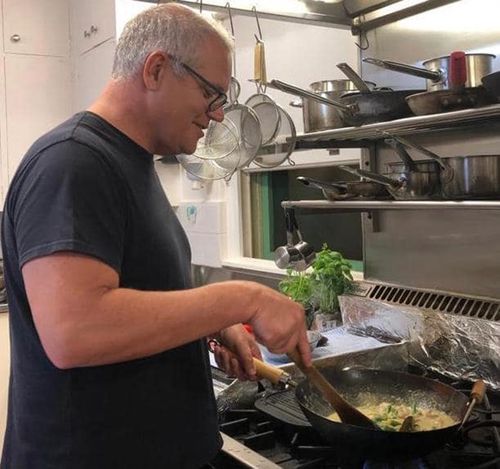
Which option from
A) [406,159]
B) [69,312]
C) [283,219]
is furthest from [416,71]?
[283,219]

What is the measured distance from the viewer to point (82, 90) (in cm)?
324

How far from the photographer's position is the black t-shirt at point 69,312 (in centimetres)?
84

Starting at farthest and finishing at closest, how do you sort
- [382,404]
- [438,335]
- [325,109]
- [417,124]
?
[325,109], [438,335], [417,124], [382,404]

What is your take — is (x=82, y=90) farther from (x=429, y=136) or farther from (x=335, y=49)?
(x=429, y=136)

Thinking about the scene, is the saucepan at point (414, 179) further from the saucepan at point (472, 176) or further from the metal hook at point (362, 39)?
the metal hook at point (362, 39)

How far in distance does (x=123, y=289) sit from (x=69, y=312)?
8 cm

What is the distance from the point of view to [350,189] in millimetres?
1658

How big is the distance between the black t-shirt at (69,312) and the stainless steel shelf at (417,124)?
2.21ft

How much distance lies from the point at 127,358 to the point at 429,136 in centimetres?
125

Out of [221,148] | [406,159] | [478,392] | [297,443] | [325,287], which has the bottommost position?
[297,443]

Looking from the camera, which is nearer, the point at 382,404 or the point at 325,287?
the point at 382,404

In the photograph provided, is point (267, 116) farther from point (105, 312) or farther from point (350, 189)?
point (105, 312)

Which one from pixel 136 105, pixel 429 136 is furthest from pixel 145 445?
Answer: pixel 429 136

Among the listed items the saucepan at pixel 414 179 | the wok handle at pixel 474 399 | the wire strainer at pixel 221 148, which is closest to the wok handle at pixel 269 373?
the wok handle at pixel 474 399
